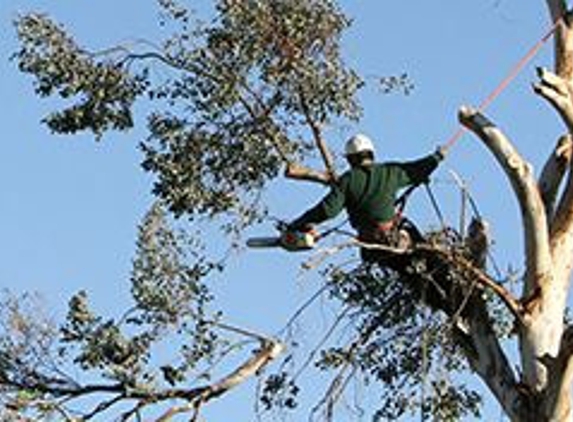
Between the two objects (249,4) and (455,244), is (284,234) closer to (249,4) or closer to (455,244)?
(455,244)

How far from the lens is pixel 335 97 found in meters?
10.4

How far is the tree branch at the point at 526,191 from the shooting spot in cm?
902

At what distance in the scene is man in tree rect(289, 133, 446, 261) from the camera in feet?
28.8

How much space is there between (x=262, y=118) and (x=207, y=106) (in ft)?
1.32

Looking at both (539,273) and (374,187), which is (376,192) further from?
(539,273)

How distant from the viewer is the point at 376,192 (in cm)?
880

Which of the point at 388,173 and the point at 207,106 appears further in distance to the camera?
the point at 207,106

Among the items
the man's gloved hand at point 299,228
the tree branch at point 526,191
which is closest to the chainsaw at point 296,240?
the man's gloved hand at point 299,228

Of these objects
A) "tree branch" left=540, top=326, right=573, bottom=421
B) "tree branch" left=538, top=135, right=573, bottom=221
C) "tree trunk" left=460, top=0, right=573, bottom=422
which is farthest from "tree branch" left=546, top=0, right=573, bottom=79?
"tree branch" left=540, top=326, right=573, bottom=421

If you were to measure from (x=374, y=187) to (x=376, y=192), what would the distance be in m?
0.03

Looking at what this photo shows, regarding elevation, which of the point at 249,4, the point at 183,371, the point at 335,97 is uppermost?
the point at 249,4

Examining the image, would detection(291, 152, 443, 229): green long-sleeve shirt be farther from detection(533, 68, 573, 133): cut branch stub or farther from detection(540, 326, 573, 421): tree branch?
detection(540, 326, 573, 421): tree branch

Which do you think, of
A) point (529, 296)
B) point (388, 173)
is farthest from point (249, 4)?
point (529, 296)

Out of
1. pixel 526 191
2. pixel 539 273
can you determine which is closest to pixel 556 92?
pixel 526 191
